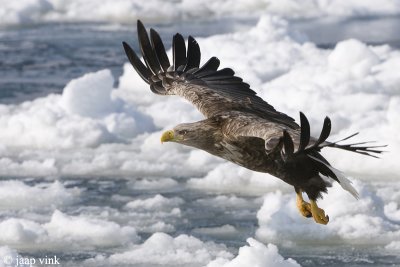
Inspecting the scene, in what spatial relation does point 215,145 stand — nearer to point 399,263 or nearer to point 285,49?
point 399,263

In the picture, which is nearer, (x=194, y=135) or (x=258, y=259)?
(x=194, y=135)

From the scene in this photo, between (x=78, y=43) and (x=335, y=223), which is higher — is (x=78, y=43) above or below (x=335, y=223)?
above

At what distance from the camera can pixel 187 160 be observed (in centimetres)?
1170

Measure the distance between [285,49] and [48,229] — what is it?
810 cm

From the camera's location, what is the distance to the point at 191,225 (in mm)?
9625

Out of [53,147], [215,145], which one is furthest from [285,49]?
[215,145]

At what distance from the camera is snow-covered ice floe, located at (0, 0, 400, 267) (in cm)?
912

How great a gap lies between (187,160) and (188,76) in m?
3.38

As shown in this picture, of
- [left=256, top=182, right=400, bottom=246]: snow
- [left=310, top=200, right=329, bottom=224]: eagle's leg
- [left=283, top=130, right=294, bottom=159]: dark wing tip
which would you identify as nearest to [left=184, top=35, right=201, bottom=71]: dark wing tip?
[left=256, top=182, right=400, bottom=246]: snow

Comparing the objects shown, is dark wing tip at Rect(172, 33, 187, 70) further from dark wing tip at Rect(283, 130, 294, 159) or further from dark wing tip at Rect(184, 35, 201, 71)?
dark wing tip at Rect(283, 130, 294, 159)

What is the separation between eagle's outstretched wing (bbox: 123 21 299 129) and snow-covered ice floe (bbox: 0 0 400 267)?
1.06 m

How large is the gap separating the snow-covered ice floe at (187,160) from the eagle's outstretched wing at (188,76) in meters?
1.06

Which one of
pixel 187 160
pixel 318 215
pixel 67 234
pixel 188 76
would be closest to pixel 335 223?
pixel 188 76

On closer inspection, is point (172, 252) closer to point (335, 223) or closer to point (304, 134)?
point (335, 223)
